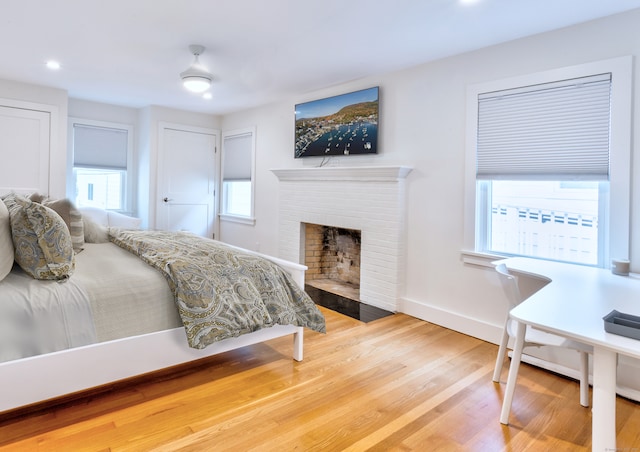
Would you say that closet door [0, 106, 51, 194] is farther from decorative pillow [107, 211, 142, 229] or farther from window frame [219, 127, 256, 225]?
window frame [219, 127, 256, 225]

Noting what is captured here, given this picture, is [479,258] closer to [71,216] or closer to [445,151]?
[445,151]

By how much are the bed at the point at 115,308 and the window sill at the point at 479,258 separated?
1.46 m

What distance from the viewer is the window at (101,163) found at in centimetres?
528

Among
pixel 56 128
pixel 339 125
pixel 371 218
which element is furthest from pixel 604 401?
pixel 56 128

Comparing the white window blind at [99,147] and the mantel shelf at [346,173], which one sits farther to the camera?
the white window blind at [99,147]

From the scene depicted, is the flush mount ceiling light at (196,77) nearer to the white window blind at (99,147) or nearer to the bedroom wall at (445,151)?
the bedroom wall at (445,151)

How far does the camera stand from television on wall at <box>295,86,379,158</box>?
12.5 ft

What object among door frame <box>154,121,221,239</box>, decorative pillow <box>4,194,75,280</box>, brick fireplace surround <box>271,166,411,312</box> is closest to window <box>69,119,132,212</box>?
door frame <box>154,121,221,239</box>

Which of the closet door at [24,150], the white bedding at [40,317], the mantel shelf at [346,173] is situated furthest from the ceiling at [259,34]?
the white bedding at [40,317]

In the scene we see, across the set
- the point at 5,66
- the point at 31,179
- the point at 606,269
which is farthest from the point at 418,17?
the point at 31,179

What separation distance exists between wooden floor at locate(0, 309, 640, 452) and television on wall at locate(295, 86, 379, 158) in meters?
2.16

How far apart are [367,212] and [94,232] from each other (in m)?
2.43

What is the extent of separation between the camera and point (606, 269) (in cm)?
245

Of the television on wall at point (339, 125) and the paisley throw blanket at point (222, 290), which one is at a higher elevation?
the television on wall at point (339, 125)
